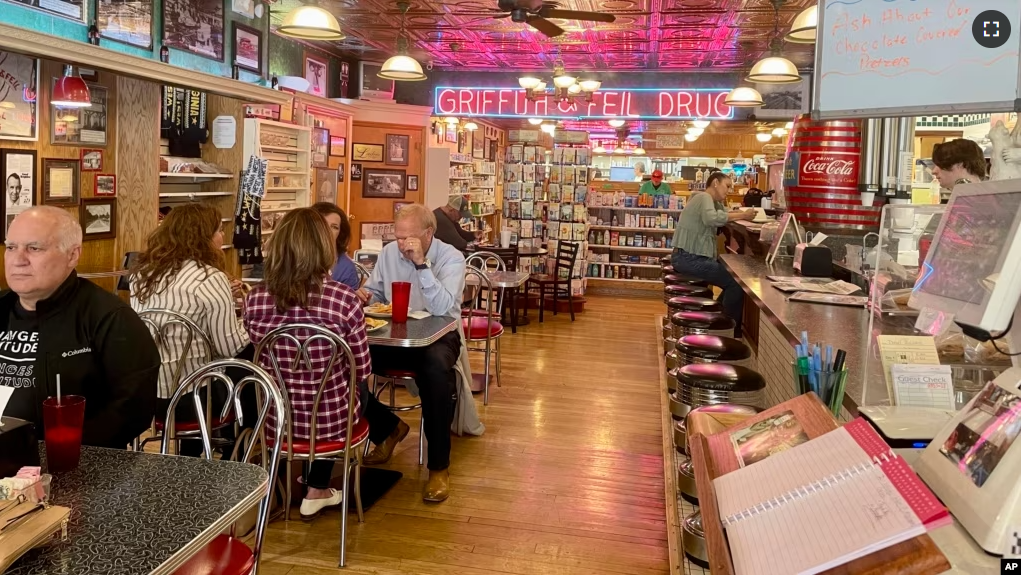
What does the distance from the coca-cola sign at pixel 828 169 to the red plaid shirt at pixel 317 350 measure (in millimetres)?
3287

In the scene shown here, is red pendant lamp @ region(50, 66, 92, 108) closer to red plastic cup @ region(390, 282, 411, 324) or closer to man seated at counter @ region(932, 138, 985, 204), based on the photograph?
red plastic cup @ region(390, 282, 411, 324)

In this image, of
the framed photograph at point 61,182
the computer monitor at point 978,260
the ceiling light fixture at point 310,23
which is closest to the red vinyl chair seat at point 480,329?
the ceiling light fixture at point 310,23

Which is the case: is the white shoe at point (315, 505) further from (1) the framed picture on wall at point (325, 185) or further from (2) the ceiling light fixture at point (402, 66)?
(1) the framed picture on wall at point (325, 185)

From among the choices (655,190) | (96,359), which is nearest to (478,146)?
(655,190)

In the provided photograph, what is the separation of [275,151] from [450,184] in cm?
417

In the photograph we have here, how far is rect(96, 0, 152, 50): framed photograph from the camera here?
5.28m

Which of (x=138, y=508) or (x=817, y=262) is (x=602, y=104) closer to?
(x=817, y=262)

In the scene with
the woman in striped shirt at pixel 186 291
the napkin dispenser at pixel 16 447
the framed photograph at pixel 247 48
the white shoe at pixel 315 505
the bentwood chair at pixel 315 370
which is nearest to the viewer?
the napkin dispenser at pixel 16 447

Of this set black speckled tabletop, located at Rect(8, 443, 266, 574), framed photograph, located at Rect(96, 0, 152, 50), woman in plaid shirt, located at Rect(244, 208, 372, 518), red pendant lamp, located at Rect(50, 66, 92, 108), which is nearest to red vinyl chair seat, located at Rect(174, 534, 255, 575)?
black speckled tabletop, located at Rect(8, 443, 266, 574)

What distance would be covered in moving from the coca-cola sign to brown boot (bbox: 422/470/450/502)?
3034 millimetres

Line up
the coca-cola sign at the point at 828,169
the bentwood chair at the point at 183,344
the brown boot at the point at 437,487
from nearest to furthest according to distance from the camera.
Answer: the bentwood chair at the point at 183,344, the brown boot at the point at 437,487, the coca-cola sign at the point at 828,169

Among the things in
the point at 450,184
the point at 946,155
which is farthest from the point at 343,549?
the point at 450,184

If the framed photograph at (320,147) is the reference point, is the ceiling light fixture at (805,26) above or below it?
above

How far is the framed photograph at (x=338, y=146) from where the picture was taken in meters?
10.1
